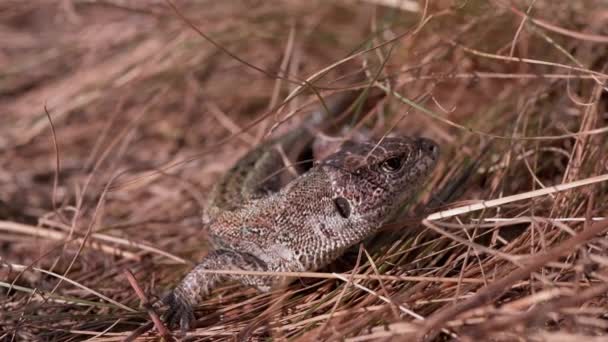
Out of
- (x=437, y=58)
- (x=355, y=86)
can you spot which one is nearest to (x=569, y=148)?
(x=437, y=58)

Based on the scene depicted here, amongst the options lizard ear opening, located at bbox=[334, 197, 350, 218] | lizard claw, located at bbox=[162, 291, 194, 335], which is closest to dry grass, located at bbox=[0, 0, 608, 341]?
lizard claw, located at bbox=[162, 291, 194, 335]

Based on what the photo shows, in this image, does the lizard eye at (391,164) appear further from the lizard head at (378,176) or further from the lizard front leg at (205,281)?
the lizard front leg at (205,281)

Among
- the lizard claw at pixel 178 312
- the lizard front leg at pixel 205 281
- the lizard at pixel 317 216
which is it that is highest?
the lizard at pixel 317 216

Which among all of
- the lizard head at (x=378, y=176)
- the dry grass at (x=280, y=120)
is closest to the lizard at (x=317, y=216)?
the lizard head at (x=378, y=176)

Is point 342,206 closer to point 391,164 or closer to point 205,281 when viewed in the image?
point 391,164

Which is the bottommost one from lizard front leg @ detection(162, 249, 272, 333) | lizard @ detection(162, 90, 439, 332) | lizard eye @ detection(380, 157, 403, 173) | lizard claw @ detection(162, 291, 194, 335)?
lizard claw @ detection(162, 291, 194, 335)

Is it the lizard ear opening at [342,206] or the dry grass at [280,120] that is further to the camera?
the lizard ear opening at [342,206]

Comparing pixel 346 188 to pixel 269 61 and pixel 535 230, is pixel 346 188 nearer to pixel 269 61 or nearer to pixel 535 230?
pixel 535 230

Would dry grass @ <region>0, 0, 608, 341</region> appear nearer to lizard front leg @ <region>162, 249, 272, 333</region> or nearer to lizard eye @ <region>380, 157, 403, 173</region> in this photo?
lizard front leg @ <region>162, 249, 272, 333</region>
